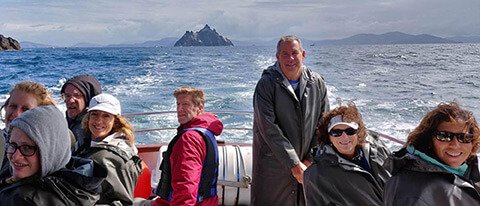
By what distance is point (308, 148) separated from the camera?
296 cm

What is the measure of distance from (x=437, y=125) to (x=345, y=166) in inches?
19.1

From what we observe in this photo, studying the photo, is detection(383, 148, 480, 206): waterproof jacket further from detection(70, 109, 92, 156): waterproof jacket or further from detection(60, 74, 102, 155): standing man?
detection(60, 74, 102, 155): standing man

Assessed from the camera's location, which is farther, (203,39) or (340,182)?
(203,39)

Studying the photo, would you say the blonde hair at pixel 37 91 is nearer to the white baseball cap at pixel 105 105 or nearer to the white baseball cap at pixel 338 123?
the white baseball cap at pixel 105 105

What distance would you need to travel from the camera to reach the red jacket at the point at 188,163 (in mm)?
2316


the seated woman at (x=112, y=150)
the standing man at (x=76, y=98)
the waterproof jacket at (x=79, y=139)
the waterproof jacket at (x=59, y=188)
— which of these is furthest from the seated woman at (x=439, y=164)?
the standing man at (x=76, y=98)

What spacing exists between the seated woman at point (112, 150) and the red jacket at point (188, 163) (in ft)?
0.67

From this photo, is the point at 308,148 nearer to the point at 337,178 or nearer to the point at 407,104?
the point at 337,178

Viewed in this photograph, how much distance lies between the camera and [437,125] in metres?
1.88

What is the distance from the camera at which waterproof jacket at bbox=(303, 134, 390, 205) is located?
218cm

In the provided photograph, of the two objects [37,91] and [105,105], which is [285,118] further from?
[37,91]

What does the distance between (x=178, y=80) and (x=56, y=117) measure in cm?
1504

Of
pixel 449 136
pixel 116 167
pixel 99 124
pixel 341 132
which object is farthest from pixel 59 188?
pixel 449 136

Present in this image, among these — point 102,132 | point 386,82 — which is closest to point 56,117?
point 102,132
